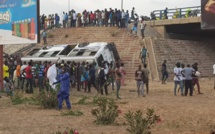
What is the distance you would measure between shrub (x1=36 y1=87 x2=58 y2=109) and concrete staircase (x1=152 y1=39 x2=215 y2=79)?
13275mm

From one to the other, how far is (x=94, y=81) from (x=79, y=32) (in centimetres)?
1452

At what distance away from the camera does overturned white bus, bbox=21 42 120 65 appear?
2281 centimetres

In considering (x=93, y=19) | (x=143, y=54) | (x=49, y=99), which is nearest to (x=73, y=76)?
(x=143, y=54)

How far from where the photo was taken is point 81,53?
24.1 meters

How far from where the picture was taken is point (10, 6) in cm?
1881

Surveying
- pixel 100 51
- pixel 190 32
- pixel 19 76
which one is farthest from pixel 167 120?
pixel 190 32

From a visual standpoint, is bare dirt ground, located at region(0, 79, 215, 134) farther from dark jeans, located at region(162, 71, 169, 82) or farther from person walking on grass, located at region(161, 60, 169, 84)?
dark jeans, located at region(162, 71, 169, 82)

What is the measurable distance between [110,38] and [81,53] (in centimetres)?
632

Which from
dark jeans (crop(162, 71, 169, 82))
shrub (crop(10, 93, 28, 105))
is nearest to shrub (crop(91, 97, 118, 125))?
shrub (crop(10, 93, 28, 105))

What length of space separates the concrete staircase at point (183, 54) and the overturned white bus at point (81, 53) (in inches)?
140

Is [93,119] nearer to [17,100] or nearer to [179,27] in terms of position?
[17,100]

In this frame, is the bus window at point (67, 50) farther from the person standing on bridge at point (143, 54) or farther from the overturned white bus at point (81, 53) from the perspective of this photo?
the person standing on bridge at point (143, 54)

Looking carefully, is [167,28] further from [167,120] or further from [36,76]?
[167,120]

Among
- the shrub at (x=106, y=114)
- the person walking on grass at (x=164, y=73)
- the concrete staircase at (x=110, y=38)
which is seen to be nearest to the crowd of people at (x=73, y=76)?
the person walking on grass at (x=164, y=73)
